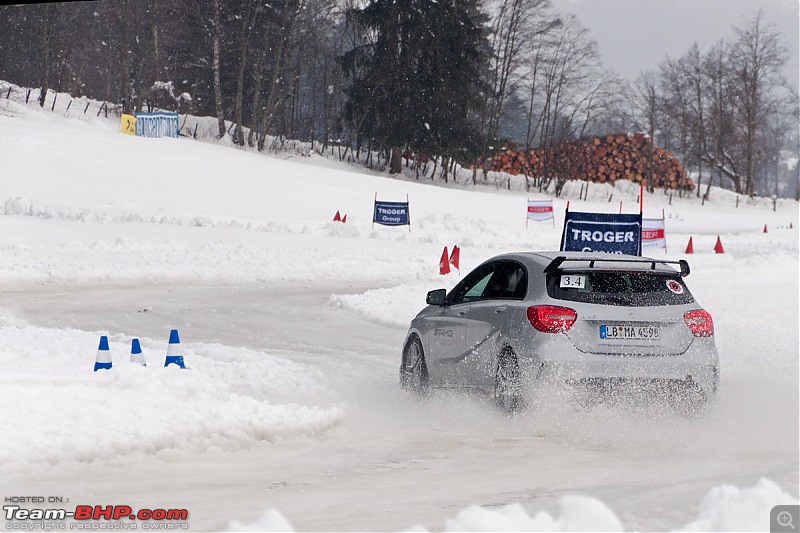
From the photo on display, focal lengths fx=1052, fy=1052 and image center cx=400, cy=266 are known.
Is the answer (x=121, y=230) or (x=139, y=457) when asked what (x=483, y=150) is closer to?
(x=121, y=230)

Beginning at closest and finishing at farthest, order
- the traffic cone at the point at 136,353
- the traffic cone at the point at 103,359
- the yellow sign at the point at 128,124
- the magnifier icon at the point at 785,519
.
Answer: the magnifier icon at the point at 785,519 → the traffic cone at the point at 103,359 → the traffic cone at the point at 136,353 → the yellow sign at the point at 128,124

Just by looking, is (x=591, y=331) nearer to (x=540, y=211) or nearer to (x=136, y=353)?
(x=136, y=353)

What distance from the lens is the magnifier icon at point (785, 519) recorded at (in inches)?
199

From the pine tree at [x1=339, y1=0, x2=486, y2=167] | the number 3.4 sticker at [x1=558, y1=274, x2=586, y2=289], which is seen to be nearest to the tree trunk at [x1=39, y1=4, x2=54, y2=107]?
the pine tree at [x1=339, y1=0, x2=486, y2=167]

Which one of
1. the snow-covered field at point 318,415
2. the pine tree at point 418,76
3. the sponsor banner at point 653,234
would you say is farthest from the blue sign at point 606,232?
the pine tree at point 418,76

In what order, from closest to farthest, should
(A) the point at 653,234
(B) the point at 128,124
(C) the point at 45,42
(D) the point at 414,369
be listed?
(D) the point at 414,369 → (A) the point at 653,234 → (B) the point at 128,124 → (C) the point at 45,42

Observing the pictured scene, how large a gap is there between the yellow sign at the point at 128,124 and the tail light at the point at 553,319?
48438mm

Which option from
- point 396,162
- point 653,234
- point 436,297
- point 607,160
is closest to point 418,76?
point 396,162

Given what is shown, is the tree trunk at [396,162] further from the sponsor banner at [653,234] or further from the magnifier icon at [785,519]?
the magnifier icon at [785,519]

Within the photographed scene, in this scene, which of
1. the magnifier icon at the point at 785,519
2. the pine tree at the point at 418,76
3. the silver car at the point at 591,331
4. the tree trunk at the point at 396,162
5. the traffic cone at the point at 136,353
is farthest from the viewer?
the tree trunk at the point at 396,162

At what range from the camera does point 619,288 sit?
831 centimetres

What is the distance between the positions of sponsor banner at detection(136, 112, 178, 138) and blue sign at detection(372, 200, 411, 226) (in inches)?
962

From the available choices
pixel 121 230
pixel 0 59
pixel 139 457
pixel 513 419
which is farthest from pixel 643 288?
pixel 0 59

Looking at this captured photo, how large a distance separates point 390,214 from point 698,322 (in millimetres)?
26658
